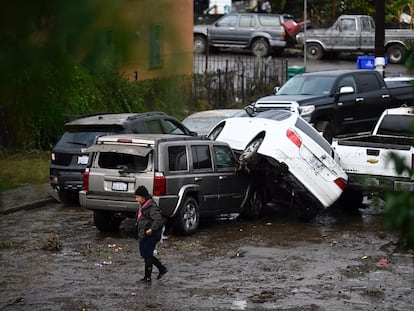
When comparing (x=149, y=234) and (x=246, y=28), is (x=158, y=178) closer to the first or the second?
(x=149, y=234)

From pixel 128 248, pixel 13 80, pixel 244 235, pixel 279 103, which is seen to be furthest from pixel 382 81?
pixel 13 80

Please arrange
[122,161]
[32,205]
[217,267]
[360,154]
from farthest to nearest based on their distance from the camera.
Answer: [32,205]
[360,154]
[122,161]
[217,267]

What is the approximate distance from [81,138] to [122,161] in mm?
3188

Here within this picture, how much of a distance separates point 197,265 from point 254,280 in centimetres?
121

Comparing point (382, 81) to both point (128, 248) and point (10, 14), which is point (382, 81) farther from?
point (10, 14)

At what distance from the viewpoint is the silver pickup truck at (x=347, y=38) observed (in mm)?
40844

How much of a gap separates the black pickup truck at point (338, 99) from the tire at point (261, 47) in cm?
1837

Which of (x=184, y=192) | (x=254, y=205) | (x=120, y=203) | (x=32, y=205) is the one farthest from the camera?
(x=32, y=205)

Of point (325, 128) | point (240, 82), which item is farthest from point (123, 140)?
point (240, 82)

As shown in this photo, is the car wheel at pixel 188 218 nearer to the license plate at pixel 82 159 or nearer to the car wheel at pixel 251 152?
the car wheel at pixel 251 152

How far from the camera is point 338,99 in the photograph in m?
22.6

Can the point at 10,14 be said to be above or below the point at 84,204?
above

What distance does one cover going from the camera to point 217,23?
141 feet

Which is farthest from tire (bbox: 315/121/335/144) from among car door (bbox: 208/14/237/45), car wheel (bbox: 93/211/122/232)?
car door (bbox: 208/14/237/45)
